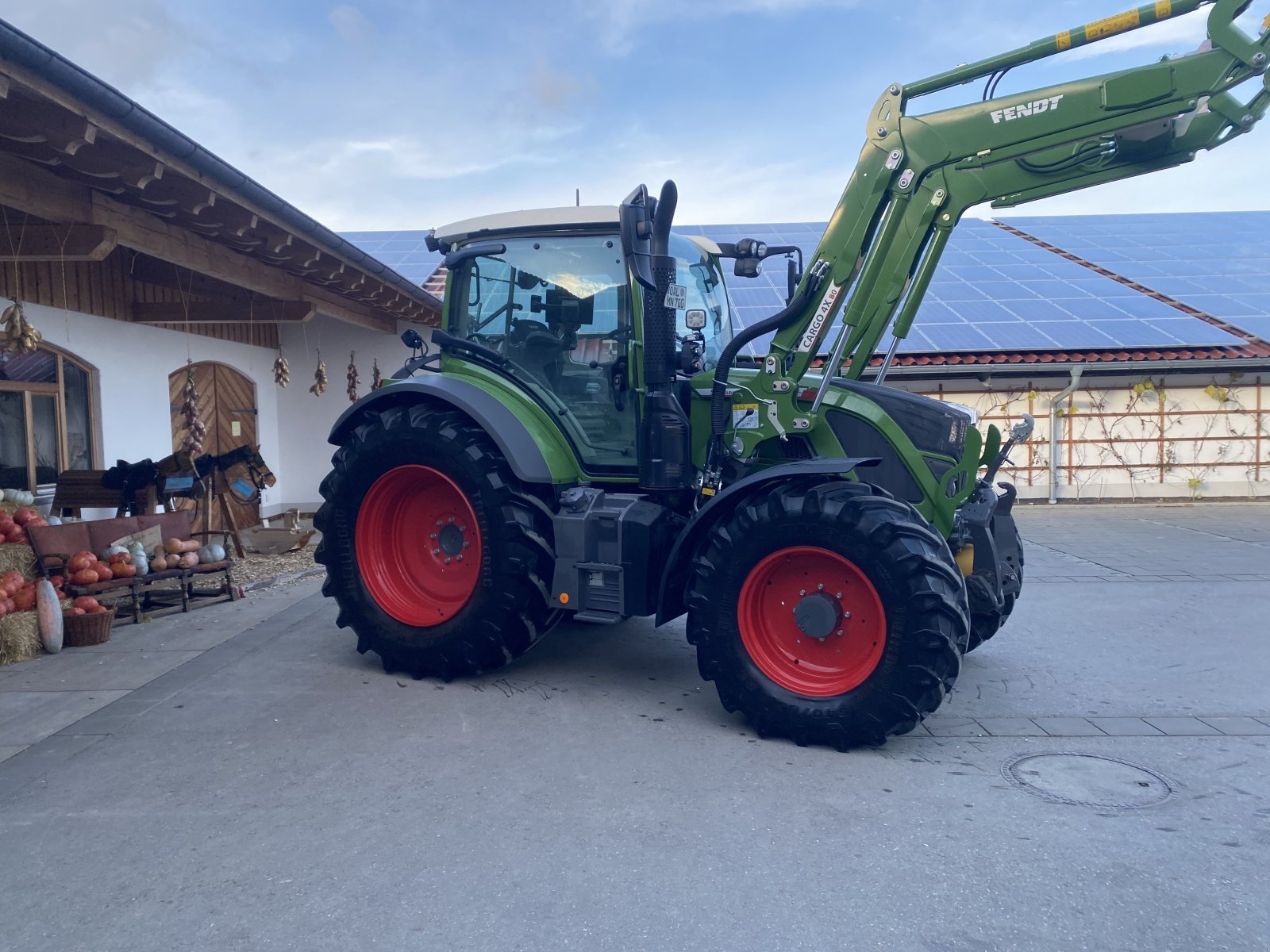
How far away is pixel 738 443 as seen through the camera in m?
4.73

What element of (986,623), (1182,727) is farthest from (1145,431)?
(1182,727)

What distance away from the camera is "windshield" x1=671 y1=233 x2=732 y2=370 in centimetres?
520

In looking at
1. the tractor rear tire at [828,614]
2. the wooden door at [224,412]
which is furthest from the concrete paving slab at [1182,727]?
the wooden door at [224,412]

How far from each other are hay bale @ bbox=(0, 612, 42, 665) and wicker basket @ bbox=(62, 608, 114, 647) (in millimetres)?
201

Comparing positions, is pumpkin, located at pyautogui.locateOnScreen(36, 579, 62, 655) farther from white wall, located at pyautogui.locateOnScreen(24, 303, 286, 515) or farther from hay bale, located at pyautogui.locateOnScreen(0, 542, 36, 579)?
white wall, located at pyautogui.locateOnScreen(24, 303, 286, 515)

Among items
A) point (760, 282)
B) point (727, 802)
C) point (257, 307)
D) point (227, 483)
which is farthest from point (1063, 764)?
point (760, 282)

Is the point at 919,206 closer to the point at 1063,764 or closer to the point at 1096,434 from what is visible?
the point at 1063,764

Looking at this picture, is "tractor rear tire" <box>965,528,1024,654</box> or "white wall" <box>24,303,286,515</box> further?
"white wall" <box>24,303,286,515</box>

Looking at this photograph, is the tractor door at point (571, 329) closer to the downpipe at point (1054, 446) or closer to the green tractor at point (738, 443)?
the green tractor at point (738, 443)

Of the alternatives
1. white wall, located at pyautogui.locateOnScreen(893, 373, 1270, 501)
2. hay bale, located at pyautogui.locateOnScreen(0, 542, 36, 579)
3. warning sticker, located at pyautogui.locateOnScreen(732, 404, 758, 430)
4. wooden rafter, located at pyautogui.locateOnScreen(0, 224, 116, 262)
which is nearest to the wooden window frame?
wooden rafter, located at pyautogui.locateOnScreen(0, 224, 116, 262)

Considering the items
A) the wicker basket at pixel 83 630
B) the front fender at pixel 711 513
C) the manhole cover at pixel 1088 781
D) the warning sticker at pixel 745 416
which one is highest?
the warning sticker at pixel 745 416

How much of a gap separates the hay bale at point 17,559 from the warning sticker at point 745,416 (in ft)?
16.9

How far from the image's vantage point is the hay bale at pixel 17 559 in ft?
21.0

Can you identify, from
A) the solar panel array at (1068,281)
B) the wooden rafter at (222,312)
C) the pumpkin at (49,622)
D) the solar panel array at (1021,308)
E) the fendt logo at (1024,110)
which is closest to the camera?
the fendt logo at (1024,110)
